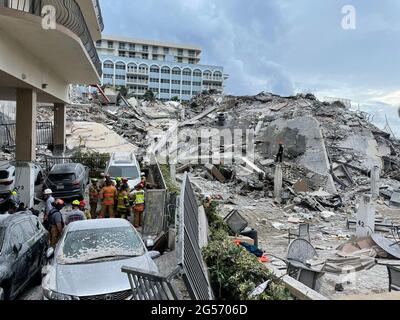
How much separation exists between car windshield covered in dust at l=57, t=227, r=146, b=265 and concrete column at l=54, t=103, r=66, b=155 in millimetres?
16531

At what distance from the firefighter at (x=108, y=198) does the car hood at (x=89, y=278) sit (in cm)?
570

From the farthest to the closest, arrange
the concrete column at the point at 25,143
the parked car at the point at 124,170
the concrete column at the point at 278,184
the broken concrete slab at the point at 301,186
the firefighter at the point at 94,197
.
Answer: the broken concrete slab at the point at 301,186 → the concrete column at the point at 278,184 → the parked car at the point at 124,170 → the concrete column at the point at 25,143 → the firefighter at the point at 94,197

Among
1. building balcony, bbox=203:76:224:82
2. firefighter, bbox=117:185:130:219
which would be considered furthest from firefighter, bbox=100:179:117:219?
building balcony, bbox=203:76:224:82

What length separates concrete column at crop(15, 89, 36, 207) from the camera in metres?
13.7

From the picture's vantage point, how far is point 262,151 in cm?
2961

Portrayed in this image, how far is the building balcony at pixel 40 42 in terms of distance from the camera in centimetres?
973

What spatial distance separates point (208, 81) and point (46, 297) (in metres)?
114

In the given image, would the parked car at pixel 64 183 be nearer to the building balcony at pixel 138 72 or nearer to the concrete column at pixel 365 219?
the concrete column at pixel 365 219

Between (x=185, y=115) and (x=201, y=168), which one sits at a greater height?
(x=185, y=115)

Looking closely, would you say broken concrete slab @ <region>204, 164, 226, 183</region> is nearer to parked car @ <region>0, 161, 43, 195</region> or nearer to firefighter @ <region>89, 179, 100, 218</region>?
firefighter @ <region>89, 179, 100, 218</region>

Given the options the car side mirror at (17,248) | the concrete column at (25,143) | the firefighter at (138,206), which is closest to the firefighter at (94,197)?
the firefighter at (138,206)

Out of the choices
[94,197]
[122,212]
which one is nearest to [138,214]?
[122,212]
